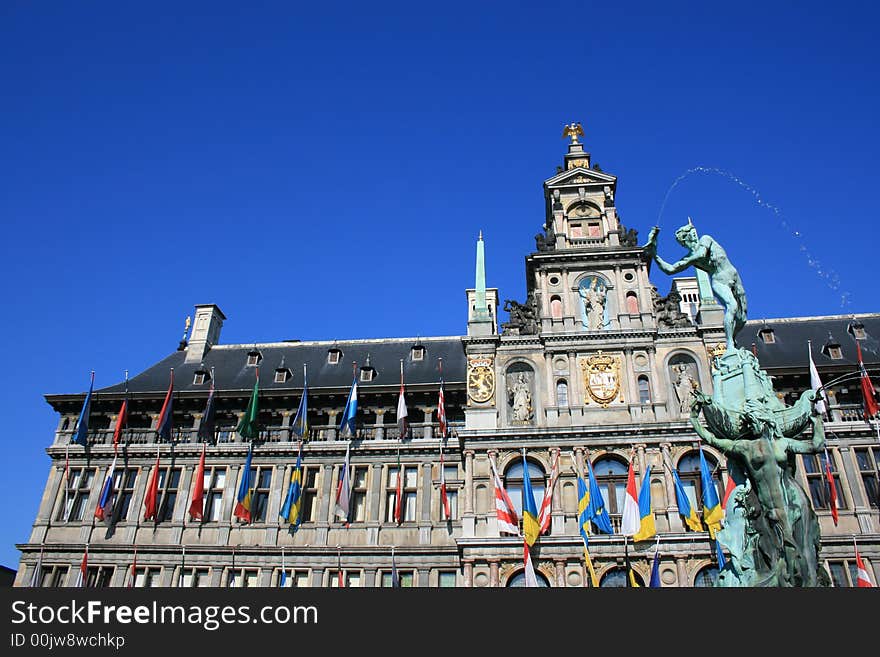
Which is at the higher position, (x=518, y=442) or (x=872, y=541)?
(x=518, y=442)

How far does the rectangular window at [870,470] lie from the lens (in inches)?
1064

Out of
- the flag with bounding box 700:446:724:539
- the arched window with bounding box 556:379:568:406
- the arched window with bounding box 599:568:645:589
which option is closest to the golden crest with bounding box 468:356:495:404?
the arched window with bounding box 556:379:568:406

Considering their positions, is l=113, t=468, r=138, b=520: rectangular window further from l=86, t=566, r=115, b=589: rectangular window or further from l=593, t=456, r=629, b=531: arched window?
l=593, t=456, r=629, b=531: arched window

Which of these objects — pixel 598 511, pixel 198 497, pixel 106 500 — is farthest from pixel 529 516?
pixel 106 500

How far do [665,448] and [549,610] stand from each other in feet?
62.9

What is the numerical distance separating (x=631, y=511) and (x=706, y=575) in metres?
3.21

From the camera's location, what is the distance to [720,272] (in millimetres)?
16266

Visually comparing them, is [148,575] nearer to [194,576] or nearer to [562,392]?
[194,576]

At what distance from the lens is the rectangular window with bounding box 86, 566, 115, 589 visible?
28766mm

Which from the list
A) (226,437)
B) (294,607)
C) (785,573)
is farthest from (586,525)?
(294,607)

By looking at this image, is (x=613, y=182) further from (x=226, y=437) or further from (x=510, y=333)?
(x=226, y=437)

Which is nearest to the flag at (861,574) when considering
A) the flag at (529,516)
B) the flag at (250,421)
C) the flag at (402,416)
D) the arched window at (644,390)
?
the arched window at (644,390)

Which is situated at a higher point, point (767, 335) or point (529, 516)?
point (767, 335)

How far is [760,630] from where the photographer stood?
8.72 metres
